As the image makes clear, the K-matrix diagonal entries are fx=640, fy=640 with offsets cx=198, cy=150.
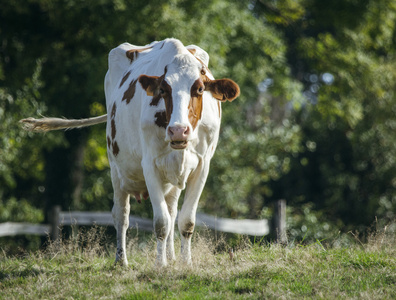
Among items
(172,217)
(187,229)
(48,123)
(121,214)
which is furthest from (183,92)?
(48,123)

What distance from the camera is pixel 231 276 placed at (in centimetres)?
577

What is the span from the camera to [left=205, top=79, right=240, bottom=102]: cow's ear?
648cm

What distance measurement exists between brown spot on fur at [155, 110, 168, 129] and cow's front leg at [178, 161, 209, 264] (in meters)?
0.62

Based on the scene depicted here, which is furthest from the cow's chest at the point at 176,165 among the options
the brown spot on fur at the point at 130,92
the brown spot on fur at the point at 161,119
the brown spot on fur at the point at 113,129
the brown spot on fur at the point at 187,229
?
the brown spot on fur at the point at 113,129

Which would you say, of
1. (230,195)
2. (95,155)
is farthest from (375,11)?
(95,155)

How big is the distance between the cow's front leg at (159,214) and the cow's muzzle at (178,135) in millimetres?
787

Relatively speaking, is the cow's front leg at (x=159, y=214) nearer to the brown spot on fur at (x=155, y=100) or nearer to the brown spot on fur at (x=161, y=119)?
the brown spot on fur at (x=161, y=119)

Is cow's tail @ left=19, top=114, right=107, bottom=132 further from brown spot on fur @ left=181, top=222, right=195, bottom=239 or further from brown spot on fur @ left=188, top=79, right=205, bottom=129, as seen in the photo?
brown spot on fur @ left=188, top=79, right=205, bottom=129

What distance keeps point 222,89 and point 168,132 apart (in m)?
0.99

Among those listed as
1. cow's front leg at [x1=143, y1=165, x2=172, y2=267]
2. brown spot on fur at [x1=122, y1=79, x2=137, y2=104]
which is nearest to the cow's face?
cow's front leg at [x1=143, y1=165, x2=172, y2=267]

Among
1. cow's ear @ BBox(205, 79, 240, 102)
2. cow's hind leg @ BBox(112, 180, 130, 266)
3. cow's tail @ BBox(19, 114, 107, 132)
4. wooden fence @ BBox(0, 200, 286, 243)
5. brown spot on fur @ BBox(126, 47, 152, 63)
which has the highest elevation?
brown spot on fur @ BBox(126, 47, 152, 63)

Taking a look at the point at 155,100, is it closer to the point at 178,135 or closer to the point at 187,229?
the point at 178,135

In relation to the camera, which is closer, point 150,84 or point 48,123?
point 150,84

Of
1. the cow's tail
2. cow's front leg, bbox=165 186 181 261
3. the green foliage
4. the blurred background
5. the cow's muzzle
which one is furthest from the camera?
the green foliage
